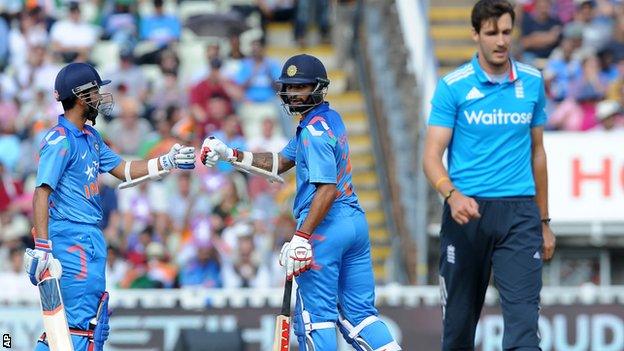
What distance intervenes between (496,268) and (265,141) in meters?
8.47

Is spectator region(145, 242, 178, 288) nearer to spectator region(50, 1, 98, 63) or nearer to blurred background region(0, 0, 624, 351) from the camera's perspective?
blurred background region(0, 0, 624, 351)

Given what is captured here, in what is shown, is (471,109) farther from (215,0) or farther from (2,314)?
(215,0)

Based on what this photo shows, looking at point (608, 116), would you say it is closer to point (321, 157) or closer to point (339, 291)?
point (339, 291)

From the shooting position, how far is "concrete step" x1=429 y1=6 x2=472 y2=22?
2034 centimetres

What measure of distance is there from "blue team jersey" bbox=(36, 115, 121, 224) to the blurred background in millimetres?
3836

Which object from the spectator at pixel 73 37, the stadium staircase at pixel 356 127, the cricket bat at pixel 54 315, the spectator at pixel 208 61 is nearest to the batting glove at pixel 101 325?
the cricket bat at pixel 54 315

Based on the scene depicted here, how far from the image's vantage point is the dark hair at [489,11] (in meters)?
9.96

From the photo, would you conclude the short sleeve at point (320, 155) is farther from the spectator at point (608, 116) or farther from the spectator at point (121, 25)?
the spectator at point (121, 25)

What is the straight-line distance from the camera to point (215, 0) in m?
21.1

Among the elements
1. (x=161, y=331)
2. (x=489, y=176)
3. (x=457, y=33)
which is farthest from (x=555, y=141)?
(x=489, y=176)

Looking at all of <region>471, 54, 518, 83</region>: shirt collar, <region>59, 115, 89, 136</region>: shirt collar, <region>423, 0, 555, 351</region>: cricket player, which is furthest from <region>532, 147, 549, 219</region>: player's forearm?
<region>59, 115, 89, 136</region>: shirt collar

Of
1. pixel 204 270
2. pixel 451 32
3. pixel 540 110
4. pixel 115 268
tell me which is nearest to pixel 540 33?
pixel 451 32

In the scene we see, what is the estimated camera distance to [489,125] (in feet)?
32.9

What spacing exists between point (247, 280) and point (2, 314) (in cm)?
270
